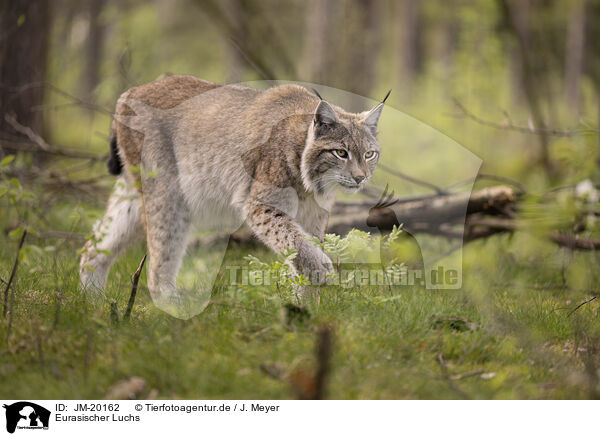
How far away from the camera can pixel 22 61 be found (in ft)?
26.4

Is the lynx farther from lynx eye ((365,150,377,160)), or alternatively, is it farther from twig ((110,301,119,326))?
twig ((110,301,119,326))

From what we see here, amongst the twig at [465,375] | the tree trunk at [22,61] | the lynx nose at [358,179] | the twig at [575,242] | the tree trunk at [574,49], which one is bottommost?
the twig at [465,375]

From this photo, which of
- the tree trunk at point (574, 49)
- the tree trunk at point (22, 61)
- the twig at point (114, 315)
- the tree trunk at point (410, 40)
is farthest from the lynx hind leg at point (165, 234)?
the tree trunk at point (410, 40)

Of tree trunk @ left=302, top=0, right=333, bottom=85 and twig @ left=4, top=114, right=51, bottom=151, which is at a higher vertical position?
tree trunk @ left=302, top=0, right=333, bottom=85

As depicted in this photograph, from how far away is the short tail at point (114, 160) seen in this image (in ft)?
17.6

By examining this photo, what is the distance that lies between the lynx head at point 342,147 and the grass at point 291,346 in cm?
84

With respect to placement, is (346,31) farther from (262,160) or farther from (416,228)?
(262,160)

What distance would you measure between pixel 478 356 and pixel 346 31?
9398 mm

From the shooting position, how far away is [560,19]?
26.2 m

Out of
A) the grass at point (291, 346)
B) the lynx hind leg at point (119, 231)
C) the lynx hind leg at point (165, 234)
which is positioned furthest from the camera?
the lynx hind leg at point (119, 231)
